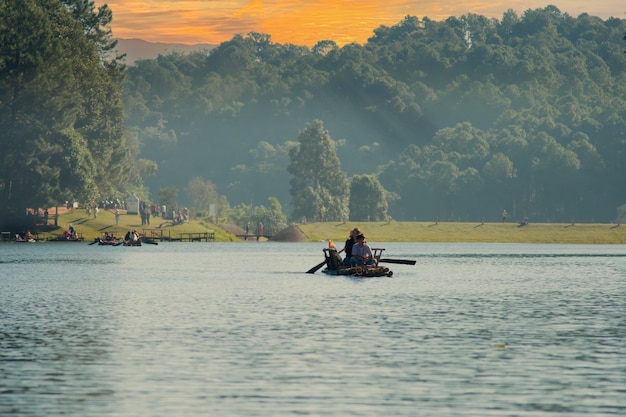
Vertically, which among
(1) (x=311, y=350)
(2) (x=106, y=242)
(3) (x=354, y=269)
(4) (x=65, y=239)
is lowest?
(1) (x=311, y=350)

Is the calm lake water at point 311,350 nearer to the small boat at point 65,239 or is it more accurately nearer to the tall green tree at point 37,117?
the tall green tree at point 37,117

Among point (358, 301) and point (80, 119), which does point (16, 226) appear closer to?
point (80, 119)

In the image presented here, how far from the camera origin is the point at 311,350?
119 ft

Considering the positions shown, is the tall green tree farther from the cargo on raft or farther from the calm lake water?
the calm lake water

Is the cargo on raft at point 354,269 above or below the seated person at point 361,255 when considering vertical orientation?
below

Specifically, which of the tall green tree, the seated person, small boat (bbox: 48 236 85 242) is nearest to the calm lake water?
the seated person

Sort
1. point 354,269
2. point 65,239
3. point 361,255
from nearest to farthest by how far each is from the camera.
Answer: point 354,269
point 361,255
point 65,239

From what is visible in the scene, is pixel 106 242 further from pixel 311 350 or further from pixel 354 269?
pixel 311 350

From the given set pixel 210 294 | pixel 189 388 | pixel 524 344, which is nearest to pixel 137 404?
pixel 189 388

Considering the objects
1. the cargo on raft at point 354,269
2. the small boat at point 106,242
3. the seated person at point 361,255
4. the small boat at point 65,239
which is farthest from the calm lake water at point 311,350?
the small boat at point 65,239

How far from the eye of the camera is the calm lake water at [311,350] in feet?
88.9

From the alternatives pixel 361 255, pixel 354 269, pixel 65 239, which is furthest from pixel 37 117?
pixel 354 269

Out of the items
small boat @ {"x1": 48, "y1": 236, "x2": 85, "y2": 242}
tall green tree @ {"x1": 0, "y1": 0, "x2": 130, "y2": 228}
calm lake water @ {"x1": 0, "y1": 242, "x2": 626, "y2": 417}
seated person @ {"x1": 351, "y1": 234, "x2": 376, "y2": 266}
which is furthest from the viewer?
small boat @ {"x1": 48, "y1": 236, "x2": 85, "y2": 242}

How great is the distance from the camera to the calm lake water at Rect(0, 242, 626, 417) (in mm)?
27094
